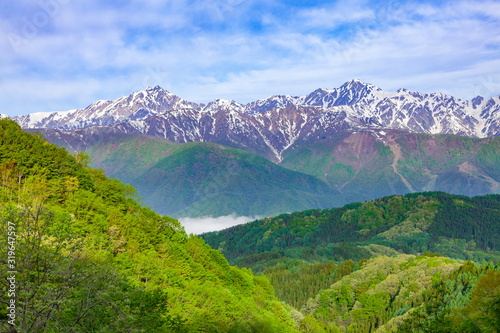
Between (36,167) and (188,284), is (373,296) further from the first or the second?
(36,167)

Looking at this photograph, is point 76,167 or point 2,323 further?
point 76,167

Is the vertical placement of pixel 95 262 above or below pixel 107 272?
above

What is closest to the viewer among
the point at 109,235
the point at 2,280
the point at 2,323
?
the point at 2,323

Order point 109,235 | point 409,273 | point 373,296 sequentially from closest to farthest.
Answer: point 109,235 < point 373,296 < point 409,273

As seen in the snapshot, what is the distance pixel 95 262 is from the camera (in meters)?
36.7

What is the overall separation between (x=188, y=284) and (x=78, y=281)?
48.3 metres

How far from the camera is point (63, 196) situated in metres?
79.8

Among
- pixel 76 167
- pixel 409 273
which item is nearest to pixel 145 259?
pixel 76 167

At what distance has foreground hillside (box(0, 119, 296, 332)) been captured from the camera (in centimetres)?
2330

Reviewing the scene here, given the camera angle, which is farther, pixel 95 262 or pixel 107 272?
pixel 95 262

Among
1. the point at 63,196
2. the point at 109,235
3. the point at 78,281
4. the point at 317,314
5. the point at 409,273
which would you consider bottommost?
the point at 317,314

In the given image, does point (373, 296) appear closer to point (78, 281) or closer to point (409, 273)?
point (409, 273)

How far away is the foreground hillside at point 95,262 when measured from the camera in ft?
76.4

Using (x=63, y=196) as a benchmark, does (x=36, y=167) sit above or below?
above
